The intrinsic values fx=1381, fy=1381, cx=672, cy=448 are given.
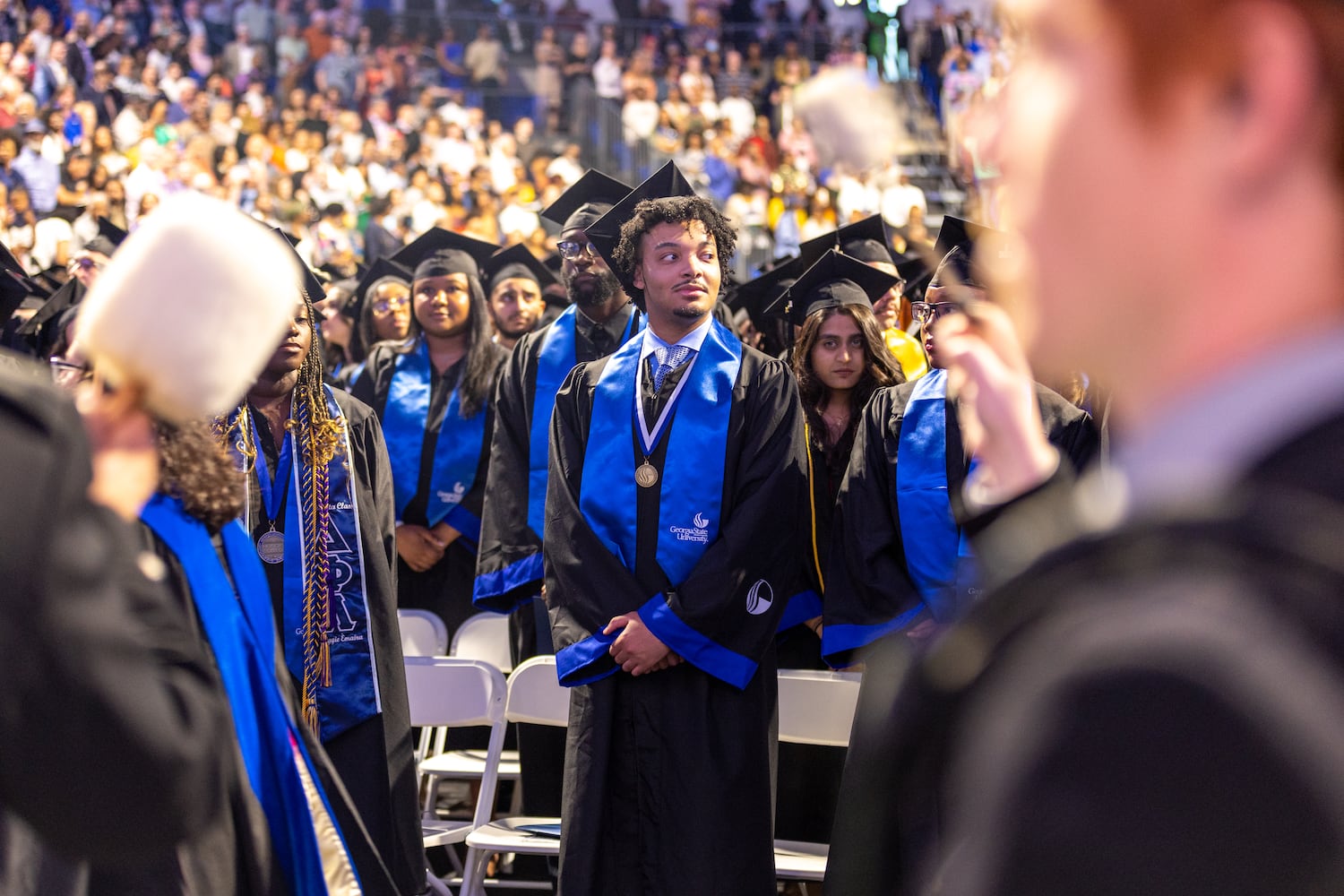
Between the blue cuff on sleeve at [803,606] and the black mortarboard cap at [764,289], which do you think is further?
the black mortarboard cap at [764,289]

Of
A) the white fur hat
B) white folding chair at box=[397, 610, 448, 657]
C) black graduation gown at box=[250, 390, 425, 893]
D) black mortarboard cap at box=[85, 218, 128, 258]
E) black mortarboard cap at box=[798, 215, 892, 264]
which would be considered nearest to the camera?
the white fur hat

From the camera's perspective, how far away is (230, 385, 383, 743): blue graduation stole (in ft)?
14.1

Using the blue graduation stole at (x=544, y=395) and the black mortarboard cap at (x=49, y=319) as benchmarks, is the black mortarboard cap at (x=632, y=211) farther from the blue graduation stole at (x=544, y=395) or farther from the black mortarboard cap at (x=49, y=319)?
the black mortarboard cap at (x=49, y=319)

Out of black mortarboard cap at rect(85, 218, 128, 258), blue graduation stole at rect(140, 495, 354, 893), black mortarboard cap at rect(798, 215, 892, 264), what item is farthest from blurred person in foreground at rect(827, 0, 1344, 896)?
black mortarboard cap at rect(85, 218, 128, 258)

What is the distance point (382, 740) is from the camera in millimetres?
4340

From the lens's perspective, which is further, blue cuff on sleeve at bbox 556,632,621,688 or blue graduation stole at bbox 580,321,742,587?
blue graduation stole at bbox 580,321,742,587

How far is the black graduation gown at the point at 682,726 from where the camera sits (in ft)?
14.3

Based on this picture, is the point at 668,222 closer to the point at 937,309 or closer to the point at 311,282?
the point at 937,309

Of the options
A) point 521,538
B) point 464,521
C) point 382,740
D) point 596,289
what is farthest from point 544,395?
point 382,740

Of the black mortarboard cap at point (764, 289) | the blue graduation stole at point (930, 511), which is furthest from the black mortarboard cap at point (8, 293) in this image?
the blue graduation stole at point (930, 511)

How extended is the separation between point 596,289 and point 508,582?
155 cm

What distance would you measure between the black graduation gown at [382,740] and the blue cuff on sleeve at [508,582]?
36.6 inches

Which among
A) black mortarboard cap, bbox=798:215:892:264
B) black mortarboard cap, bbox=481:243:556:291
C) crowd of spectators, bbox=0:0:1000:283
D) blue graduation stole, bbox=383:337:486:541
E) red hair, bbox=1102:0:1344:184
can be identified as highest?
crowd of spectators, bbox=0:0:1000:283

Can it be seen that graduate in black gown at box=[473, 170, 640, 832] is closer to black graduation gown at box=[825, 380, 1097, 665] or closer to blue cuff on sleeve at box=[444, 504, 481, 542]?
blue cuff on sleeve at box=[444, 504, 481, 542]
